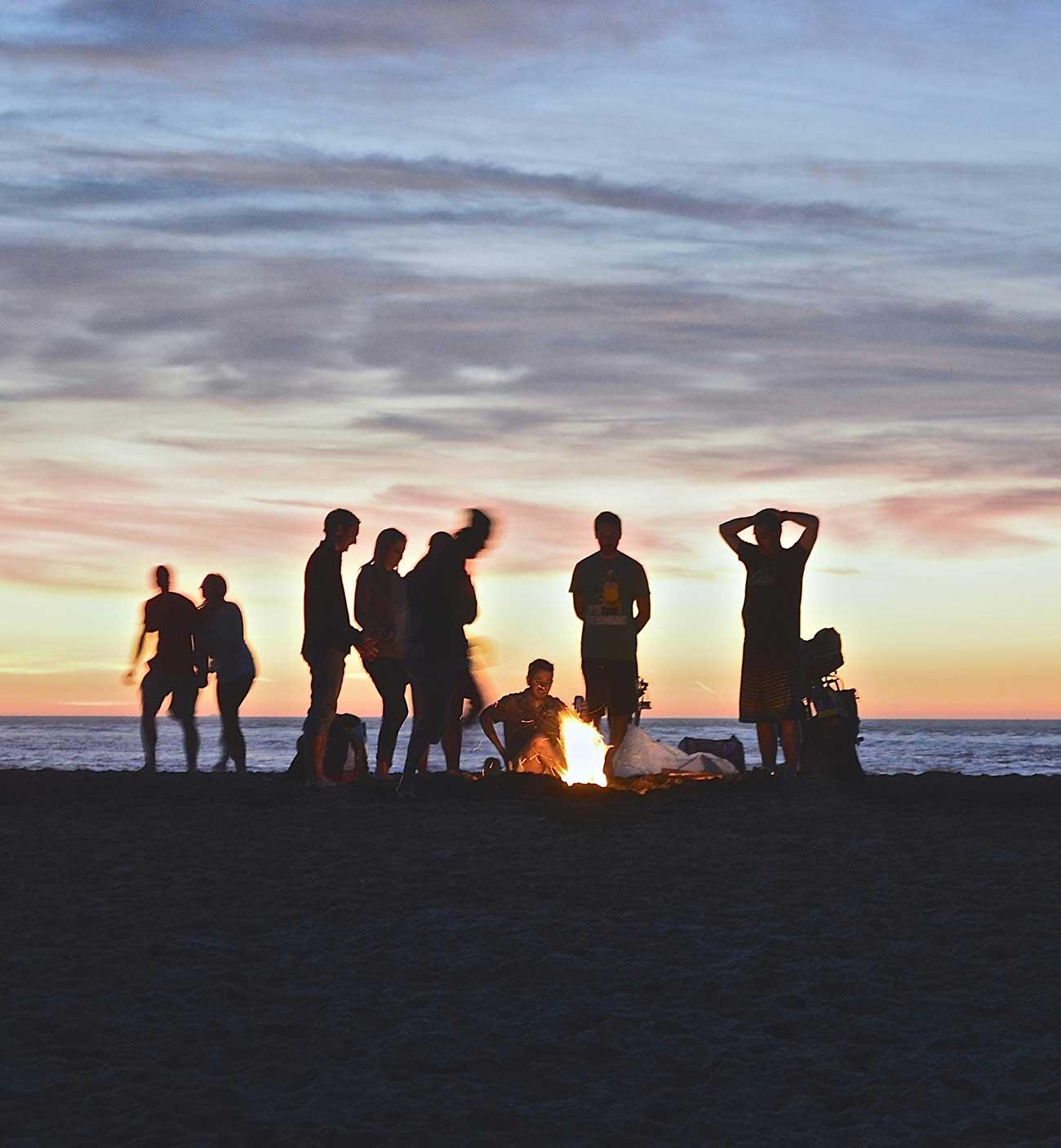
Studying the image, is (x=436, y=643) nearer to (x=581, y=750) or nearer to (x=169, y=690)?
(x=581, y=750)

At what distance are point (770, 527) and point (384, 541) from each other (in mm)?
→ 3000

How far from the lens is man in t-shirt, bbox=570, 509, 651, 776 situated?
12266 millimetres

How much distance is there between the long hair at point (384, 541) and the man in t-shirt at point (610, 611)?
1443mm

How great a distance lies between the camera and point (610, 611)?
12.3 m

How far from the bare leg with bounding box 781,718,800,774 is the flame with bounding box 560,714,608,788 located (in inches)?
59.6

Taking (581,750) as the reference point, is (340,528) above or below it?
above

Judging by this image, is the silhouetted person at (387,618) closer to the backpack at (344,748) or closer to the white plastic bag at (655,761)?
the backpack at (344,748)

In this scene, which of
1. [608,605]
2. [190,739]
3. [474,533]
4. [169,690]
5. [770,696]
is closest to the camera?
[770,696]

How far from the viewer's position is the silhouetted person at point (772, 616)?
469 inches

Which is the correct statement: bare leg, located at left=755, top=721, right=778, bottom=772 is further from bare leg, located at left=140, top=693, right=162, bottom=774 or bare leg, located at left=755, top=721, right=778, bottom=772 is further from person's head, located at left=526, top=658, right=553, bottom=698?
bare leg, located at left=140, top=693, right=162, bottom=774

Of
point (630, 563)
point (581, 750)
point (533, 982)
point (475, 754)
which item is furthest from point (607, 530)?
point (475, 754)

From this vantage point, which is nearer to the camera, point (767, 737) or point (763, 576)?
point (763, 576)

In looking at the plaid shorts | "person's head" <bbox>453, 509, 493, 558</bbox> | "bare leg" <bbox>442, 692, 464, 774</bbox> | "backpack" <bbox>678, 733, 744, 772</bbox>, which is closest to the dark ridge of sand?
the plaid shorts

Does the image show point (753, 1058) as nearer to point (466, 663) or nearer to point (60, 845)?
point (60, 845)
